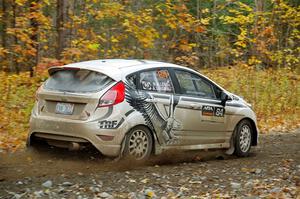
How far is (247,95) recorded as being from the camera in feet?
61.9

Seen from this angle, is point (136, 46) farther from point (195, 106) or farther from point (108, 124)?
point (108, 124)

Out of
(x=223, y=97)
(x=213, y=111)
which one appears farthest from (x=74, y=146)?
(x=223, y=97)

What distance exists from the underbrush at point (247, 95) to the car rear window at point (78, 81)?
2986 millimetres

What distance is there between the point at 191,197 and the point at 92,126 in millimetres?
2186

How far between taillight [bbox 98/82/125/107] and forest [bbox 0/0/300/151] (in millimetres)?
3064

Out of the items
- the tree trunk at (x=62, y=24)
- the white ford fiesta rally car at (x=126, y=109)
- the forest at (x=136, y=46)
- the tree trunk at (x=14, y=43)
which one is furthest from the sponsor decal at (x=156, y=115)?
the tree trunk at (x=14, y=43)

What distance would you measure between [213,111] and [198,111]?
0.44 m

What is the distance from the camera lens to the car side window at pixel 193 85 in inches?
374

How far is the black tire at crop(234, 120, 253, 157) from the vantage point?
34.0ft

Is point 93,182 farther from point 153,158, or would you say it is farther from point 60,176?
point 153,158

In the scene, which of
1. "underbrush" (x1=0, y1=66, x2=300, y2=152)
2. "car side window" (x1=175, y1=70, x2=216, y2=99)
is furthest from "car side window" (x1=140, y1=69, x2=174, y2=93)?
"underbrush" (x1=0, y1=66, x2=300, y2=152)

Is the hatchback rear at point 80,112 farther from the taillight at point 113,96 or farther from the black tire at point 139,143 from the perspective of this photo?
the black tire at point 139,143

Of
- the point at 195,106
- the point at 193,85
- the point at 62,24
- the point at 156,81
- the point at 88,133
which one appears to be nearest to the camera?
the point at 88,133

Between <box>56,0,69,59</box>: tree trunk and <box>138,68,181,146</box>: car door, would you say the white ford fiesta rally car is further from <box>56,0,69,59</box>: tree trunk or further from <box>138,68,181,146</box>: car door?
<box>56,0,69,59</box>: tree trunk
